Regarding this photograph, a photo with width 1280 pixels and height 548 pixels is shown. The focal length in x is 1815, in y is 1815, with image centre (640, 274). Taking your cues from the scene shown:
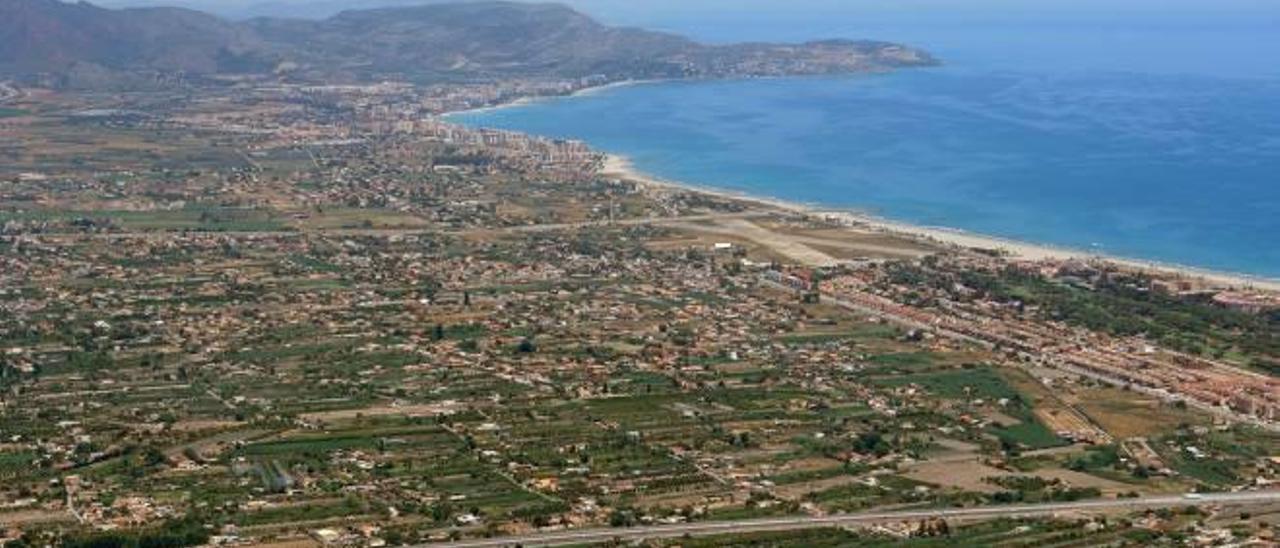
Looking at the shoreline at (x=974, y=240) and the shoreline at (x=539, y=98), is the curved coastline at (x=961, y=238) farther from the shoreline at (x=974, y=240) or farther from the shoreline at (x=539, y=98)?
the shoreline at (x=539, y=98)

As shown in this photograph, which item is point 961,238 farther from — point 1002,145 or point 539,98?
point 539,98

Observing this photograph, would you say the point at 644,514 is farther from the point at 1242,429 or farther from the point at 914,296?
the point at 914,296

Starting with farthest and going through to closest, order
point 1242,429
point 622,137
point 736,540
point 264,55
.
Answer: point 264,55 → point 622,137 → point 1242,429 → point 736,540

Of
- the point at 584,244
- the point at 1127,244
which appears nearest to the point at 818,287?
the point at 584,244

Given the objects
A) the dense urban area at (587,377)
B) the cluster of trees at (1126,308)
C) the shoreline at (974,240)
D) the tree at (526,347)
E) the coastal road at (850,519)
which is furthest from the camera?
the shoreline at (974,240)

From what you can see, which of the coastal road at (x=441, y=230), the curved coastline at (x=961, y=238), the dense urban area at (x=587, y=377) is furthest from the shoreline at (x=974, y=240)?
the coastal road at (x=441, y=230)

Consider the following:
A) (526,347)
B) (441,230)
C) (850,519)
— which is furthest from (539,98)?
(850,519)

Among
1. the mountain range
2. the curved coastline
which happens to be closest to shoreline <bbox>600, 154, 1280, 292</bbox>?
the curved coastline

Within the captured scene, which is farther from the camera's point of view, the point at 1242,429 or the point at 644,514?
the point at 1242,429
